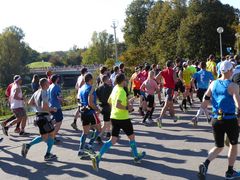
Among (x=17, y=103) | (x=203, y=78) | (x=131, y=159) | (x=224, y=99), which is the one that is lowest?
(x=131, y=159)

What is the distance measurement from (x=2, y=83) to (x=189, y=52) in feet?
119

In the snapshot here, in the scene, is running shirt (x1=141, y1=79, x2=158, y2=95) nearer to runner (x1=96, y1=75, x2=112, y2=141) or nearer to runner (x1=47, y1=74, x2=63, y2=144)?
runner (x1=96, y1=75, x2=112, y2=141)

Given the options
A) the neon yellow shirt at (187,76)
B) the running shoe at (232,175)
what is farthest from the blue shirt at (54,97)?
the neon yellow shirt at (187,76)

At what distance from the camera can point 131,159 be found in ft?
26.1

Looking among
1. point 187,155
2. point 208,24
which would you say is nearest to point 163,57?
point 208,24

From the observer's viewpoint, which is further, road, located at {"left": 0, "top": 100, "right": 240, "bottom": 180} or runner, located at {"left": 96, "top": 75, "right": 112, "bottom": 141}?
runner, located at {"left": 96, "top": 75, "right": 112, "bottom": 141}

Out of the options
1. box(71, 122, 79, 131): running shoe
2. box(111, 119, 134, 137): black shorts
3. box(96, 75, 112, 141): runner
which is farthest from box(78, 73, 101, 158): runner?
box(71, 122, 79, 131): running shoe

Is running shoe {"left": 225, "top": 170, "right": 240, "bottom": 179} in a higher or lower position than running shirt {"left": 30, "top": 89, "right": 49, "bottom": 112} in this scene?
lower

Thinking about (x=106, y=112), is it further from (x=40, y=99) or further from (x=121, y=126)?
(x=121, y=126)

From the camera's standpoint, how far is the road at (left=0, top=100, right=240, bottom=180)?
273 inches

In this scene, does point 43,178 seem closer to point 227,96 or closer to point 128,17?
point 227,96

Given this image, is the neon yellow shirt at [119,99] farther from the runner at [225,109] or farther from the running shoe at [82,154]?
the runner at [225,109]

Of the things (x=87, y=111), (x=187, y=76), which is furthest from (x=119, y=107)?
(x=187, y=76)

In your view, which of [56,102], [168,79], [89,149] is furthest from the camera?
[168,79]
